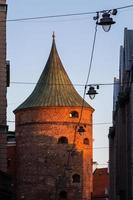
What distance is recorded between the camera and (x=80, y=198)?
58.1 metres

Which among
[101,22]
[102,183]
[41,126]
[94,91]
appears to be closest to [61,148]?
[41,126]

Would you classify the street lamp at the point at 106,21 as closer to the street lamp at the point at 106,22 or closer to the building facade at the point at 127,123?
the street lamp at the point at 106,22

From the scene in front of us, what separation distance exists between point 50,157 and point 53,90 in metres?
6.63

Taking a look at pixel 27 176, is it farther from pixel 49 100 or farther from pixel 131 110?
pixel 131 110

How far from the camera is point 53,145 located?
193ft

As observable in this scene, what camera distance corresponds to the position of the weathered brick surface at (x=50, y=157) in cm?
5791

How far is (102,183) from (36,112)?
13.9 metres

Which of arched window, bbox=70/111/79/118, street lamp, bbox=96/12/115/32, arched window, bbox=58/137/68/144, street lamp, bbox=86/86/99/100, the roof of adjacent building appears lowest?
the roof of adjacent building

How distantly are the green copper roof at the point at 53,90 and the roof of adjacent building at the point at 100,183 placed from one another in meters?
9.49

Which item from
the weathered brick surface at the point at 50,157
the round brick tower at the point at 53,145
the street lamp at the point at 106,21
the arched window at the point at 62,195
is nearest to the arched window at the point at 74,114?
the round brick tower at the point at 53,145

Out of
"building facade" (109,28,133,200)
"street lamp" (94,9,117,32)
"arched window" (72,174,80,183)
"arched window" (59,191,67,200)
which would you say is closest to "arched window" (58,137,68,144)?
"arched window" (72,174,80,183)

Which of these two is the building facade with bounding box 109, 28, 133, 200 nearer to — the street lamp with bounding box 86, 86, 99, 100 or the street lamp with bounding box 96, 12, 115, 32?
the street lamp with bounding box 86, 86, 99, 100

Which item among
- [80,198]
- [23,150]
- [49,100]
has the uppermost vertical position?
[49,100]

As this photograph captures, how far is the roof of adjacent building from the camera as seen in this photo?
67.6 meters
